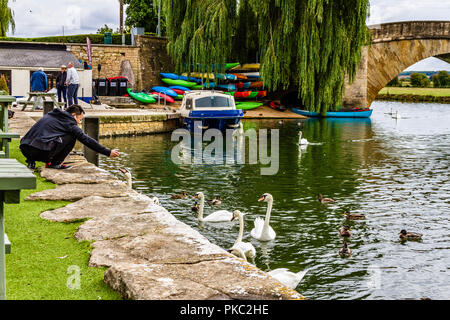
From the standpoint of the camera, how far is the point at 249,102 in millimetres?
34750

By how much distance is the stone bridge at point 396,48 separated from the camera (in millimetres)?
37906

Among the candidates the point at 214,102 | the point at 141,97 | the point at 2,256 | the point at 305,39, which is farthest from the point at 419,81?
the point at 2,256

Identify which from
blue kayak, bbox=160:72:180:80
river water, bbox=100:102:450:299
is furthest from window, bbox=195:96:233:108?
blue kayak, bbox=160:72:180:80

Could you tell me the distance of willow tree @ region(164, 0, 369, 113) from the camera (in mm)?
24672

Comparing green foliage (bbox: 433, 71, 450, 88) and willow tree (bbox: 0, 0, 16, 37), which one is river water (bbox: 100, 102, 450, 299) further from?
green foliage (bbox: 433, 71, 450, 88)

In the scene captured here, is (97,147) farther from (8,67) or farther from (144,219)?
(8,67)

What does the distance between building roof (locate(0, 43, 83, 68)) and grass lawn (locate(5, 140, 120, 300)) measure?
23953mm

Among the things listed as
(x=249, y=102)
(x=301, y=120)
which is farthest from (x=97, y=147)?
(x=249, y=102)

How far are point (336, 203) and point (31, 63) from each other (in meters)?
21.4

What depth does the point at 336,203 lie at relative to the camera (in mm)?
11586

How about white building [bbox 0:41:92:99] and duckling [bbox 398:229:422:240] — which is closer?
duckling [bbox 398:229:422:240]

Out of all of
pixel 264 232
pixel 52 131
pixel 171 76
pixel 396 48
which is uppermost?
pixel 396 48

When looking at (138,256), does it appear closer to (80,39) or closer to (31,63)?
(31,63)

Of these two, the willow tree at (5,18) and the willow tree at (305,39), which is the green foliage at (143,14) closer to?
the willow tree at (5,18)
